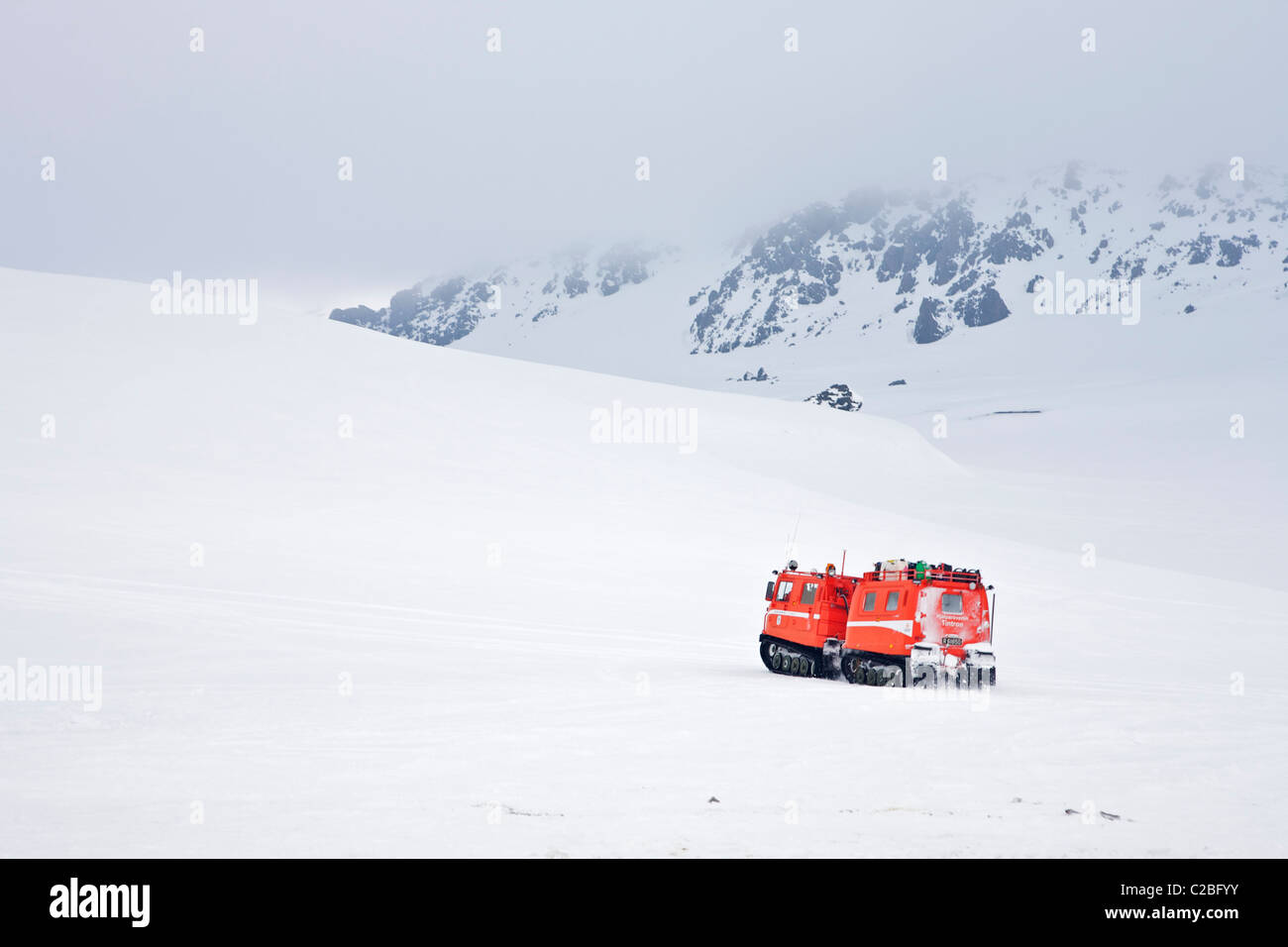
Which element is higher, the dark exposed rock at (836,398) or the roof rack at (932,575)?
the dark exposed rock at (836,398)

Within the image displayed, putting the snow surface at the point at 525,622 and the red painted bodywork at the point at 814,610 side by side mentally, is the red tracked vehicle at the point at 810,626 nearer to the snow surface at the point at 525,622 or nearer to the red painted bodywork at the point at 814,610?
the red painted bodywork at the point at 814,610

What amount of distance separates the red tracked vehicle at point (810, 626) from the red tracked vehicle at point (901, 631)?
0.02m

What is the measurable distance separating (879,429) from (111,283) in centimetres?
4419
